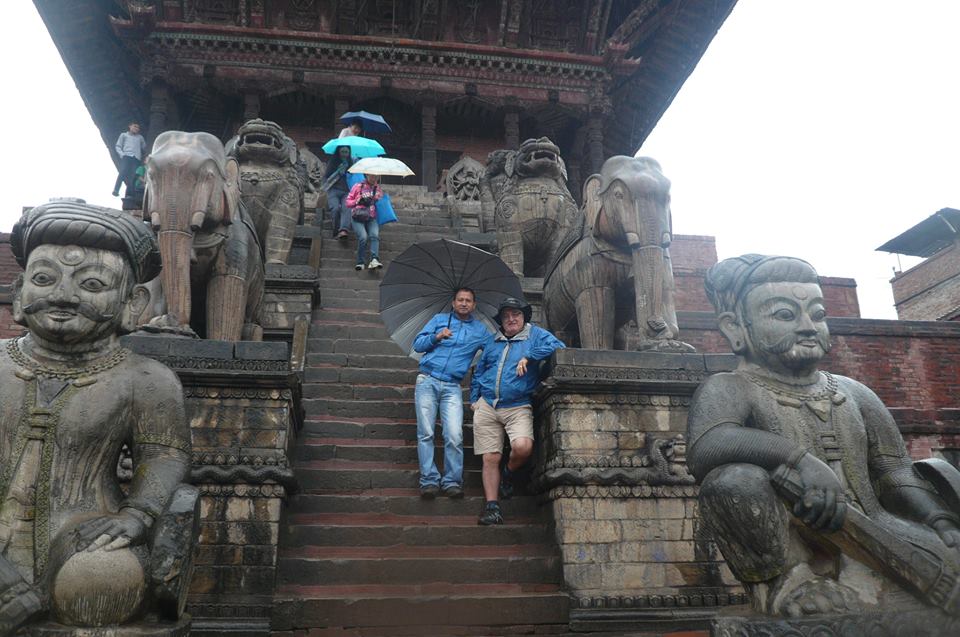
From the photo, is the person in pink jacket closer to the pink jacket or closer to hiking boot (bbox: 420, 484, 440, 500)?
the pink jacket

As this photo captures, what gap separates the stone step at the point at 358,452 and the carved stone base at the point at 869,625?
10.5ft

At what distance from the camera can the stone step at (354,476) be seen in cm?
515

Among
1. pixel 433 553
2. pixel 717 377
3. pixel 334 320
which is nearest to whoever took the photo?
pixel 717 377

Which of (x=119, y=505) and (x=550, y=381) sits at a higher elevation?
(x=550, y=381)

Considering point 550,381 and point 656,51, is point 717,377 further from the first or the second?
point 656,51

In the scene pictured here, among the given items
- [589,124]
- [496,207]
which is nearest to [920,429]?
[496,207]

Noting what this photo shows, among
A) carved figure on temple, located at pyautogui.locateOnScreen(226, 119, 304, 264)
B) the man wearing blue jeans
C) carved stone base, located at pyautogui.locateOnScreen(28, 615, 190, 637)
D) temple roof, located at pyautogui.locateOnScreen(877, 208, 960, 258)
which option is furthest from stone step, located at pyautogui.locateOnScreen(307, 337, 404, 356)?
temple roof, located at pyautogui.locateOnScreen(877, 208, 960, 258)

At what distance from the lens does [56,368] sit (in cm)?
269

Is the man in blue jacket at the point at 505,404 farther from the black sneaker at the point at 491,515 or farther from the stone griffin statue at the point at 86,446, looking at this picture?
the stone griffin statue at the point at 86,446

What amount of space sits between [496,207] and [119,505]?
21.2ft

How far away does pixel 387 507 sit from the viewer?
501cm

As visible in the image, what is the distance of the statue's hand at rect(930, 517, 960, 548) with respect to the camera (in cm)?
261

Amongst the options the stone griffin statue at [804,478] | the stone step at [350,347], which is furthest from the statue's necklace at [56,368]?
the stone step at [350,347]

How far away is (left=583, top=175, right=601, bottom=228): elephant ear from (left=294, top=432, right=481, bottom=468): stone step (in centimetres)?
200
